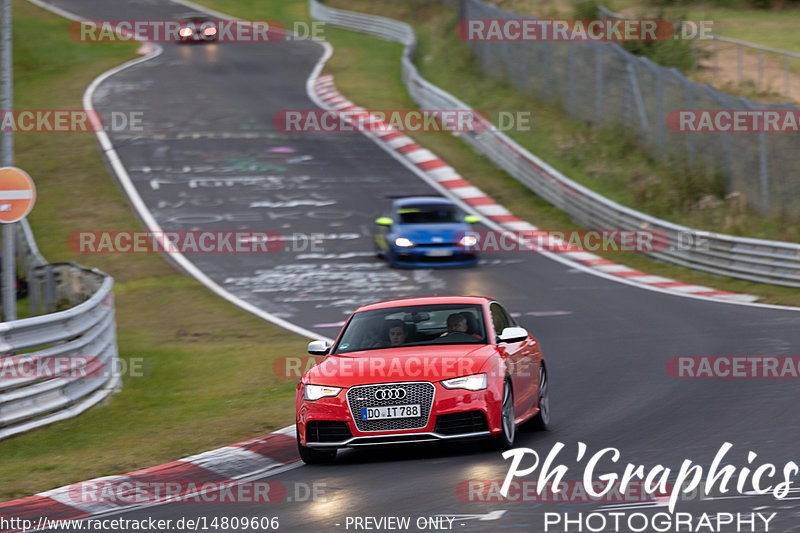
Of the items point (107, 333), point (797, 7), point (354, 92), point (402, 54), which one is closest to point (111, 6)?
point (402, 54)

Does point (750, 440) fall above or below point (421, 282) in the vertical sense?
above

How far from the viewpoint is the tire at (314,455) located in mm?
10383

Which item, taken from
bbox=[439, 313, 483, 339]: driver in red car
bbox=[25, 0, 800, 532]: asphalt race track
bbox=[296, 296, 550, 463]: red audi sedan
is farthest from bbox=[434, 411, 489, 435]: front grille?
bbox=[439, 313, 483, 339]: driver in red car

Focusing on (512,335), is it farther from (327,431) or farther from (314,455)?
(314,455)

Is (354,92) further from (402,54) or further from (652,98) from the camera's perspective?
(652,98)

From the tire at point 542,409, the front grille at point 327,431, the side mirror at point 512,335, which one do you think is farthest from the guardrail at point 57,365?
the tire at point 542,409

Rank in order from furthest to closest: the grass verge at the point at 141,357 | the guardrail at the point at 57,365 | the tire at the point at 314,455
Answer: the guardrail at the point at 57,365
the grass verge at the point at 141,357
the tire at the point at 314,455

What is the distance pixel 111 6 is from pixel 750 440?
5730 cm

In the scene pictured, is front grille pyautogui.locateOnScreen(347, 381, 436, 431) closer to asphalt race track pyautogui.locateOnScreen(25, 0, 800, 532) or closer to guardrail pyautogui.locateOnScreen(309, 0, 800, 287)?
asphalt race track pyautogui.locateOnScreen(25, 0, 800, 532)

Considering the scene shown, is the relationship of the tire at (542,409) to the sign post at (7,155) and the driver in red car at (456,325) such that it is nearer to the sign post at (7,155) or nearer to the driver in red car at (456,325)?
the driver in red car at (456,325)

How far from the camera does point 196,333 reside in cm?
2083

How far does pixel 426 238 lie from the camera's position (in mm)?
25484

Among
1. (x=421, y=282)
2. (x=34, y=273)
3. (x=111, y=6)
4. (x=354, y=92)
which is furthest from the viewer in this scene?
(x=111, y=6)

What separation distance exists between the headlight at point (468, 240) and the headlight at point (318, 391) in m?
15.2
